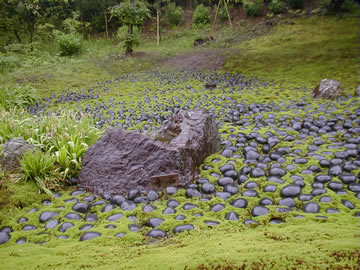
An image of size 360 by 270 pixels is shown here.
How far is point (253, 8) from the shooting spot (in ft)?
60.5

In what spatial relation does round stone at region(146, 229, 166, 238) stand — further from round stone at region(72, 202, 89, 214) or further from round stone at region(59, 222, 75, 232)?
round stone at region(72, 202, 89, 214)

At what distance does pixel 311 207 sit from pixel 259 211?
0.47 metres

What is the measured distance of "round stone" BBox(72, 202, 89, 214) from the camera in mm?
2591

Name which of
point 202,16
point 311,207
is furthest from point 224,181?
point 202,16

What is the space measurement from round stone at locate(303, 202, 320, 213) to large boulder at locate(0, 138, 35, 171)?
3263 mm

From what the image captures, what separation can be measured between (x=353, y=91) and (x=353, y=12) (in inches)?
379

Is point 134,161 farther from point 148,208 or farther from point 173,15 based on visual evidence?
point 173,15

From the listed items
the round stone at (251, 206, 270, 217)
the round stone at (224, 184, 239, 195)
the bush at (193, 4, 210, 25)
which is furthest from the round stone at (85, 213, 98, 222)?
the bush at (193, 4, 210, 25)

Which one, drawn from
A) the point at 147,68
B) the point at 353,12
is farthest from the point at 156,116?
the point at 353,12

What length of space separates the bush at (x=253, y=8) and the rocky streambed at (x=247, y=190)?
1487 centimetres

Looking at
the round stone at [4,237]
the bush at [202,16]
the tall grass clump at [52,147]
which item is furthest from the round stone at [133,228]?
the bush at [202,16]

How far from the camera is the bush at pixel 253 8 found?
1819 centimetres

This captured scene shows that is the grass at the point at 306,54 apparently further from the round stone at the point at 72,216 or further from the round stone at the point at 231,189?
the round stone at the point at 72,216

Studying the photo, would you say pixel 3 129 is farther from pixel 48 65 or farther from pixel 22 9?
pixel 22 9
